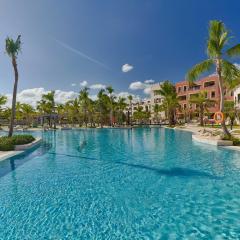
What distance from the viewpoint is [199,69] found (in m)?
17.2

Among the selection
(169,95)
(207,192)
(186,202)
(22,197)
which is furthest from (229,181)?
(169,95)

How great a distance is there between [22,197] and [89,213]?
2.99 meters

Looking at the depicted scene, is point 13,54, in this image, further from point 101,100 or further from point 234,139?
point 101,100

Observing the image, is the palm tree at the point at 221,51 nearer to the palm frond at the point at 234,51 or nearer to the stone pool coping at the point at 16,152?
the palm frond at the point at 234,51

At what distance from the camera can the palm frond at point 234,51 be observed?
621 inches

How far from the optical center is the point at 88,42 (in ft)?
91.6

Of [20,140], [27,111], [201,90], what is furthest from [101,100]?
[20,140]

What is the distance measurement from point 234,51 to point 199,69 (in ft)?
9.73

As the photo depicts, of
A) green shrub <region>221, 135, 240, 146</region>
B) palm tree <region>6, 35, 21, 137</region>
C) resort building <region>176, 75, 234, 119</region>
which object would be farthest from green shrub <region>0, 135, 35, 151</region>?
resort building <region>176, 75, 234, 119</region>

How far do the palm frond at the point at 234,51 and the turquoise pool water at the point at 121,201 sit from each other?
973cm

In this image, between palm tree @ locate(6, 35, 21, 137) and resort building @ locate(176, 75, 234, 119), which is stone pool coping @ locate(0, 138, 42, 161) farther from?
resort building @ locate(176, 75, 234, 119)

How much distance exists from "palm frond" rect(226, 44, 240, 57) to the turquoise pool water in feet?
31.9

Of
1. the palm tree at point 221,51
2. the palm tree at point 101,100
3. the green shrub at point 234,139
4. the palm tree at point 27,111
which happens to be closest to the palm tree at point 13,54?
the palm tree at point 221,51

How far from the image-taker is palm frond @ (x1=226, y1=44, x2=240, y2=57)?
51.7ft
